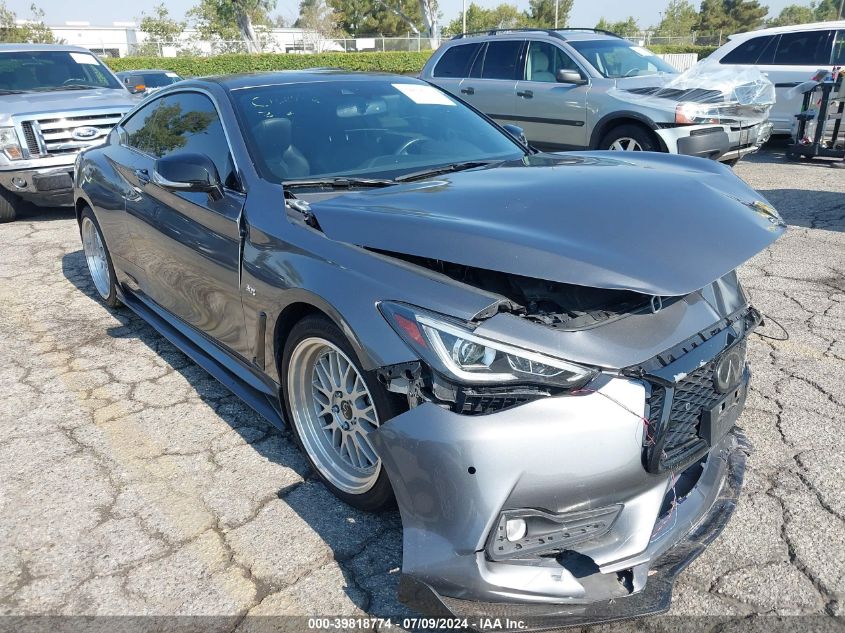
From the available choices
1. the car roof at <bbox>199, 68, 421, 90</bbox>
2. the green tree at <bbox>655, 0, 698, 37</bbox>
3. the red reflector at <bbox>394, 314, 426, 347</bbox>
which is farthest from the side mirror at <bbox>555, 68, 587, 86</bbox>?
the green tree at <bbox>655, 0, 698, 37</bbox>

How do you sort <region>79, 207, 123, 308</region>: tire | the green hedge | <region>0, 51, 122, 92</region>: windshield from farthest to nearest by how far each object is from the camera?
the green hedge
<region>0, 51, 122, 92</region>: windshield
<region>79, 207, 123, 308</region>: tire

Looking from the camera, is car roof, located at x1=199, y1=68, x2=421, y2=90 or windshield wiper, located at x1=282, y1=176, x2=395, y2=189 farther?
car roof, located at x1=199, y1=68, x2=421, y2=90

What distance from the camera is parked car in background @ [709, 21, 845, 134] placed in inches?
398

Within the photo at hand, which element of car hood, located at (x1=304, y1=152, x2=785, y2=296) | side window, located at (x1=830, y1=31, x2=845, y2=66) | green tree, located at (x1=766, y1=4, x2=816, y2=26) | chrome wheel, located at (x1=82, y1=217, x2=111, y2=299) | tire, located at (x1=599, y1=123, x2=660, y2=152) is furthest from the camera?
green tree, located at (x1=766, y1=4, x2=816, y2=26)

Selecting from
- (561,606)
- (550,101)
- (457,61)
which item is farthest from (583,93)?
(561,606)

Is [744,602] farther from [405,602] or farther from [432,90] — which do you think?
[432,90]

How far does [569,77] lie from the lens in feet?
28.4

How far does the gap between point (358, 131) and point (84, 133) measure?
18.4 feet

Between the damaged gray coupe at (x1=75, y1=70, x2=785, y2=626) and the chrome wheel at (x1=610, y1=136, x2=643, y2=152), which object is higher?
the damaged gray coupe at (x1=75, y1=70, x2=785, y2=626)

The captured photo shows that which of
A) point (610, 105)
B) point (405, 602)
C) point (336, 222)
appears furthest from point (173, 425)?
point (610, 105)

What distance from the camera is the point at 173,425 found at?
358 centimetres

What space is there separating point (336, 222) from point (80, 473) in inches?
68.9

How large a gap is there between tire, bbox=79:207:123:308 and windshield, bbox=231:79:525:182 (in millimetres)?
2088

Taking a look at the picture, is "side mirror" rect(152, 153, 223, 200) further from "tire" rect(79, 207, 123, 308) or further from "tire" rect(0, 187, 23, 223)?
"tire" rect(0, 187, 23, 223)
